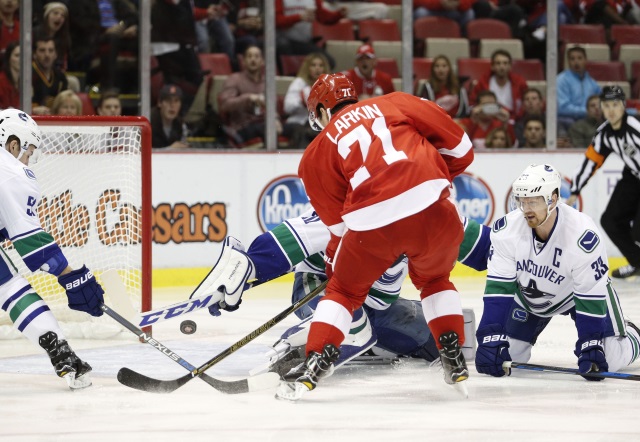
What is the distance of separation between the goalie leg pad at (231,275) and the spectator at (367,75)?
3850 mm

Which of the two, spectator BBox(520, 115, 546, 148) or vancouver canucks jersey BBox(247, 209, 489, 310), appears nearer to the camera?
vancouver canucks jersey BBox(247, 209, 489, 310)

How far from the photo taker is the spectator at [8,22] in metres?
6.66

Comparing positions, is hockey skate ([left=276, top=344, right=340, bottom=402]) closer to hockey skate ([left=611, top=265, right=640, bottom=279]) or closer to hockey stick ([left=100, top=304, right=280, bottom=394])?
hockey stick ([left=100, top=304, right=280, bottom=394])

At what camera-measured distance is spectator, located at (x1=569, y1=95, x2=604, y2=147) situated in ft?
25.6

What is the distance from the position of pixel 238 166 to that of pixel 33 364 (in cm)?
299

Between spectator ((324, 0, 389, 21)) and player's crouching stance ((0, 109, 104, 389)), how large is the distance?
4242 millimetres

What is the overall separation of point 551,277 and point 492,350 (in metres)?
0.29

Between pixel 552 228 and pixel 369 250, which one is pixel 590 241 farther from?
pixel 369 250

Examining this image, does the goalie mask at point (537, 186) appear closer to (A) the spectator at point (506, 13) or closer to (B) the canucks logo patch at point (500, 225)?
(B) the canucks logo patch at point (500, 225)

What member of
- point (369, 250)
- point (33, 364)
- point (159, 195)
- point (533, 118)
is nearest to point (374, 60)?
point (533, 118)

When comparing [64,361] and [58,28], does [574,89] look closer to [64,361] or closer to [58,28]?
[58,28]

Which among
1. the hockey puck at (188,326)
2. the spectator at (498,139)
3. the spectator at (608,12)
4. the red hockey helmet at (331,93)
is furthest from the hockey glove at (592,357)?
the spectator at (608,12)

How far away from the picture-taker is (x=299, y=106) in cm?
729

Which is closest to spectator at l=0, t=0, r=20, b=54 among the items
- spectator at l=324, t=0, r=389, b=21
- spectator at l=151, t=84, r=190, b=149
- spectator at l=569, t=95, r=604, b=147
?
spectator at l=151, t=84, r=190, b=149
